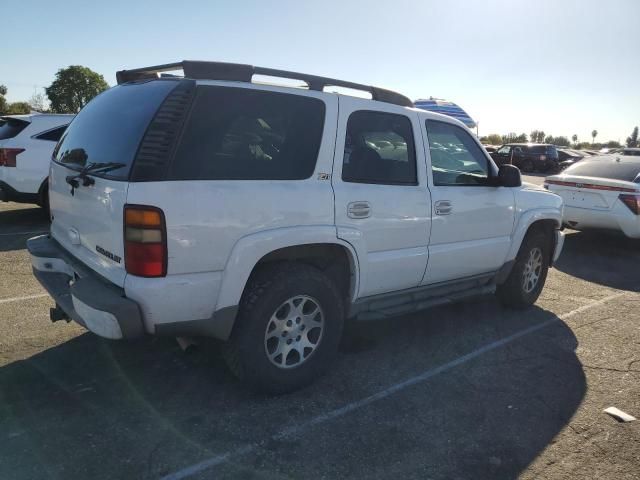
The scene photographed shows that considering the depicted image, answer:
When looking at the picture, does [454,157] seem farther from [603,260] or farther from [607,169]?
[607,169]

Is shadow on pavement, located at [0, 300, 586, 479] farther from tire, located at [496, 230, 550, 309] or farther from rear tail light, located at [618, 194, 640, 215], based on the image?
rear tail light, located at [618, 194, 640, 215]

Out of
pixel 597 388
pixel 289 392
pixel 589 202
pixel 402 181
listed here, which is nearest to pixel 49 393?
pixel 289 392

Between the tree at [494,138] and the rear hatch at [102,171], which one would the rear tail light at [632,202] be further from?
the tree at [494,138]

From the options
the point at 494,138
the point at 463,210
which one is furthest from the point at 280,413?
the point at 494,138

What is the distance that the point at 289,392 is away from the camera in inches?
130

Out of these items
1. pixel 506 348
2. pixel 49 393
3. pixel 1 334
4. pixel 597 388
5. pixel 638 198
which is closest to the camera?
pixel 49 393

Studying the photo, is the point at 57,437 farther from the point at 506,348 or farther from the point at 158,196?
the point at 506,348

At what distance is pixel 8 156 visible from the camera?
7754mm

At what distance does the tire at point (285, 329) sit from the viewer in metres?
3.04

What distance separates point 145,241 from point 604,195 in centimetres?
747

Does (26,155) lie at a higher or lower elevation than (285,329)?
higher

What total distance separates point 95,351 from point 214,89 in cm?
221

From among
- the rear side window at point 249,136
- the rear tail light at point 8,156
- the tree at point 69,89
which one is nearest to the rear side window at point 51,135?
the rear tail light at point 8,156

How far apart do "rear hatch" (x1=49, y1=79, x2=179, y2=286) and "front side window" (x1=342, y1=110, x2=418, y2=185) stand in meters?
1.26
